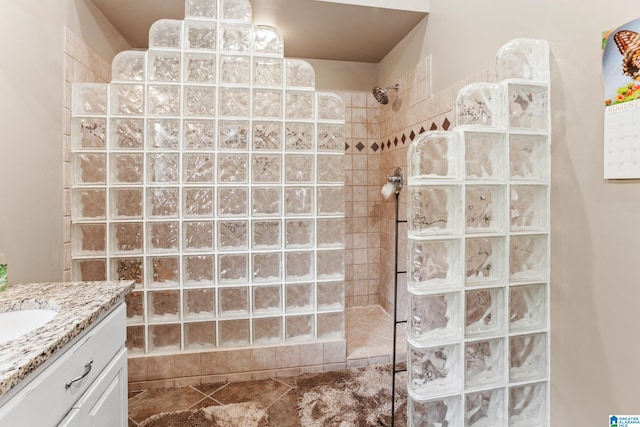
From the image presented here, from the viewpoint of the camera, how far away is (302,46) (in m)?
2.70

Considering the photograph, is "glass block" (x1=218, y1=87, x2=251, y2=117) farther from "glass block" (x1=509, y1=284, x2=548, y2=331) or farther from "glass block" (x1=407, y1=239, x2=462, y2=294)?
"glass block" (x1=509, y1=284, x2=548, y2=331)

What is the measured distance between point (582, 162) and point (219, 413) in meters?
2.03

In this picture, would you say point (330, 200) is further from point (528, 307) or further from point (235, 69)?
point (528, 307)

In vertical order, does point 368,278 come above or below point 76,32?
below

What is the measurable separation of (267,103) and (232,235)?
85cm

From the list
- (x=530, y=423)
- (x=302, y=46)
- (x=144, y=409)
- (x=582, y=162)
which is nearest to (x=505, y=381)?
(x=530, y=423)

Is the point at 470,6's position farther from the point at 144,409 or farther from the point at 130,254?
the point at 144,409

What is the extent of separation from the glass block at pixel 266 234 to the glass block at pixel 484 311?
3.72 ft

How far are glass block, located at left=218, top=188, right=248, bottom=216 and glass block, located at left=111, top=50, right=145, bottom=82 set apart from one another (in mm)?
818

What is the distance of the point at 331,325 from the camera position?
2.10m

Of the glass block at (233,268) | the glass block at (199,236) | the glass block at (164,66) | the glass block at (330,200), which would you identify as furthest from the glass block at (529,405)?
the glass block at (164,66)

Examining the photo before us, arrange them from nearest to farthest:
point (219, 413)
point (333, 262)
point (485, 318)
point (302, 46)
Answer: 1. point (485, 318)
2. point (219, 413)
3. point (333, 262)
4. point (302, 46)

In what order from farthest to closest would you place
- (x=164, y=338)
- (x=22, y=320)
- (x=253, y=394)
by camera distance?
(x=164, y=338)
(x=253, y=394)
(x=22, y=320)

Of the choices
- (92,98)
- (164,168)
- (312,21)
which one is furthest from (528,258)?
(92,98)
